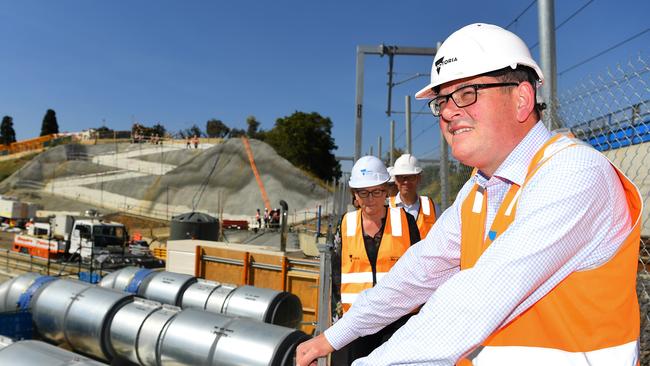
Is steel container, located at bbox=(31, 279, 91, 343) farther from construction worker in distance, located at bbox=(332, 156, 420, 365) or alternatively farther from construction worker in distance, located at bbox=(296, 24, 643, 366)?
construction worker in distance, located at bbox=(296, 24, 643, 366)

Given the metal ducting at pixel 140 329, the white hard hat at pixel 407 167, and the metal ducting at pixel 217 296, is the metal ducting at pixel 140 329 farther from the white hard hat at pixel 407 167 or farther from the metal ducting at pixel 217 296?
the white hard hat at pixel 407 167

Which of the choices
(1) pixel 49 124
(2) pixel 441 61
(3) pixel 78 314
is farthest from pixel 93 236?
(1) pixel 49 124

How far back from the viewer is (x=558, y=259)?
39.9 inches

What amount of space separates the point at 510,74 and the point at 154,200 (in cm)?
5318

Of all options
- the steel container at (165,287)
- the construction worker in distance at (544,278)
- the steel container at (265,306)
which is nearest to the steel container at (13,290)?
the steel container at (165,287)

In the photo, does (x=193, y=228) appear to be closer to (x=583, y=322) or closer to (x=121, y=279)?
(x=121, y=279)

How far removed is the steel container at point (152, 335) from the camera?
7.04 metres

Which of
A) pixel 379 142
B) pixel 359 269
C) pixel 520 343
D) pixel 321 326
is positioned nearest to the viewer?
pixel 520 343

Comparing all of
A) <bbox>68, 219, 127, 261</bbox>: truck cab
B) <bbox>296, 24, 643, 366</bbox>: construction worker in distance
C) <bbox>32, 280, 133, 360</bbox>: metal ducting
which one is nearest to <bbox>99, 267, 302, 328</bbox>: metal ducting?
<bbox>32, 280, 133, 360</bbox>: metal ducting

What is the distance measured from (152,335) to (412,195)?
464 cm

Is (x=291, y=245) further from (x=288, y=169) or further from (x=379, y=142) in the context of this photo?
(x=288, y=169)

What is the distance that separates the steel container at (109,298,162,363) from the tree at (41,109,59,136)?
10137 cm

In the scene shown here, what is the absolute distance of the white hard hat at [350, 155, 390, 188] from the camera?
4.11 m

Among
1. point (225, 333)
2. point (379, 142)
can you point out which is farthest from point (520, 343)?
point (379, 142)
